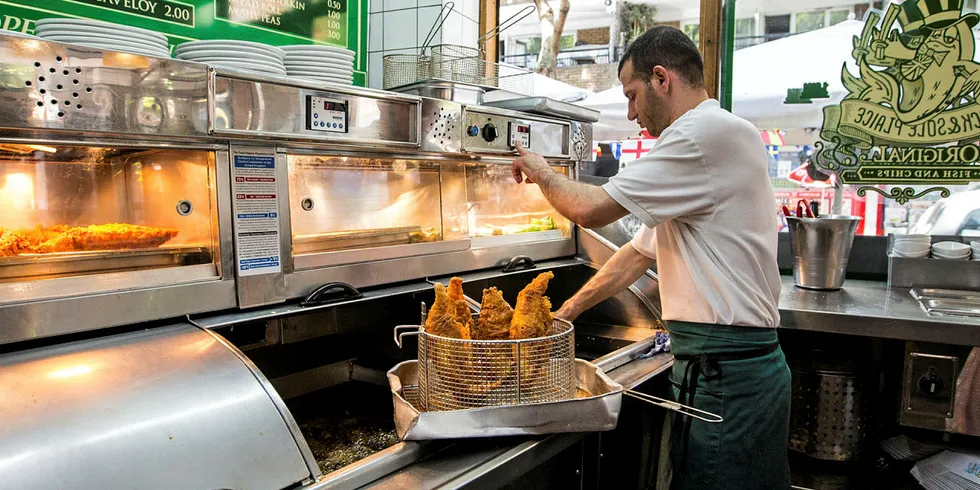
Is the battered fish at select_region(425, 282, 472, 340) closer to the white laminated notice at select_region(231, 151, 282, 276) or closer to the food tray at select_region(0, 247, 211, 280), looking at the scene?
the white laminated notice at select_region(231, 151, 282, 276)

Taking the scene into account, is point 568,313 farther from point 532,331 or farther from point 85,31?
point 85,31

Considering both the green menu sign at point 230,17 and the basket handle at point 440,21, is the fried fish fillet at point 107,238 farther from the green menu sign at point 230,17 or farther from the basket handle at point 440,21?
the basket handle at point 440,21

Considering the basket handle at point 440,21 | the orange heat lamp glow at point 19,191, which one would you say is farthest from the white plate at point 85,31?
the basket handle at point 440,21

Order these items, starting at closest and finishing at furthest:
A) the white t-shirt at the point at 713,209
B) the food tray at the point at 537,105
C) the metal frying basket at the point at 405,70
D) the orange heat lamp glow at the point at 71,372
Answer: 1. the orange heat lamp glow at the point at 71,372
2. the white t-shirt at the point at 713,209
3. the metal frying basket at the point at 405,70
4. the food tray at the point at 537,105

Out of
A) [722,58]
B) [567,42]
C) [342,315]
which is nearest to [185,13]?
[342,315]

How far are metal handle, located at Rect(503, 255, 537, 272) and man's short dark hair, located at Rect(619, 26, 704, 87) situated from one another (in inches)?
33.1

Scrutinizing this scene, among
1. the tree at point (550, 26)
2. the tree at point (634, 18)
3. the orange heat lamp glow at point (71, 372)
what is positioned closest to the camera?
the orange heat lamp glow at point (71, 372)

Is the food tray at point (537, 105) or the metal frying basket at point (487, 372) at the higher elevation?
the food tray at point (537, 105)

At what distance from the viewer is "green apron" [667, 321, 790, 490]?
1778mm

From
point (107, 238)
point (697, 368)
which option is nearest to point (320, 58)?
point (107, 238)

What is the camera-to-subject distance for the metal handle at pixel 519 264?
7.97 ft

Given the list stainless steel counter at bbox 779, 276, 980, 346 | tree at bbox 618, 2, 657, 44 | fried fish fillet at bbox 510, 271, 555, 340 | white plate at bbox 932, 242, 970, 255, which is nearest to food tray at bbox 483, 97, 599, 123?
fried fish fillet at bbox 510, 271, 555, 340

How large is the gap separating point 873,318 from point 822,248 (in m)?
0.58

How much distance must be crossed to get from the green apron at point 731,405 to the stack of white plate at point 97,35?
5.06ft
